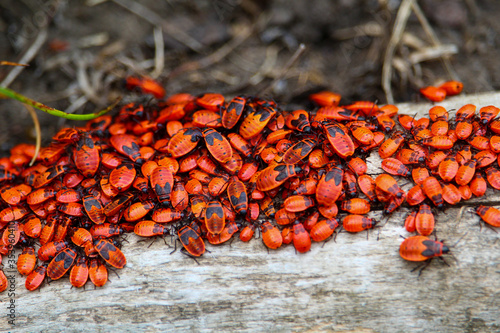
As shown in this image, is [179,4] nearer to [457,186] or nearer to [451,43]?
[451,43]

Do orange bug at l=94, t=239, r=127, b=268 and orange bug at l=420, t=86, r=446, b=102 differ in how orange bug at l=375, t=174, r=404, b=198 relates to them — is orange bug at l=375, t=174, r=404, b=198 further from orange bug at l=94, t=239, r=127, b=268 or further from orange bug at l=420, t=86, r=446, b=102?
orange bug at l=94, t=239, r=127, b=268


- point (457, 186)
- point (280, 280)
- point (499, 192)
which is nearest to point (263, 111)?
point (280, 280)

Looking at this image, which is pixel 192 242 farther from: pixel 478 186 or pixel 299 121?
pixel 478 186

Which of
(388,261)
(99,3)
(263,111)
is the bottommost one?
(388,261)

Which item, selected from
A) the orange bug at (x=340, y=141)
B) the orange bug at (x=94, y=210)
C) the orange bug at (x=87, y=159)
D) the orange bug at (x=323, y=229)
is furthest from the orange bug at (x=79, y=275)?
the orange bug at (x=340, y=141)

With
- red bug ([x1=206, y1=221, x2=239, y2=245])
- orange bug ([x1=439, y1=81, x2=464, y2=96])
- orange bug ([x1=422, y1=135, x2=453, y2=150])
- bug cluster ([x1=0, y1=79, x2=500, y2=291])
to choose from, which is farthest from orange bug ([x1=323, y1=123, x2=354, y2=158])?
orange bug ([x1=439, y1=81, x2=464, y2=96])

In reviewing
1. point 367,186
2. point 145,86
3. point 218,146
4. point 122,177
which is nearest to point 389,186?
point 367,186

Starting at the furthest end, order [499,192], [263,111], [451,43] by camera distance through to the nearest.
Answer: [451,43], [263,111], [499,192]
